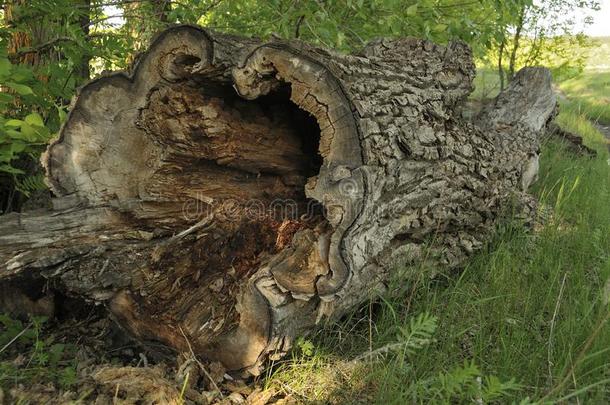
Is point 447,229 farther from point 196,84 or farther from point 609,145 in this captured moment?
point 609,145

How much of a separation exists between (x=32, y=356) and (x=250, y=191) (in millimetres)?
1366

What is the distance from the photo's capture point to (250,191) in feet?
9.11

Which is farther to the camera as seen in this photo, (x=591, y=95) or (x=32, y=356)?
(x=591, y=95)

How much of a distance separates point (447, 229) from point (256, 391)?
1.41 metres

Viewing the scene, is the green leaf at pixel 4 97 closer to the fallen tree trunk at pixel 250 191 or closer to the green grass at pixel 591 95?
the fallen tree trunk at pixel 250 191

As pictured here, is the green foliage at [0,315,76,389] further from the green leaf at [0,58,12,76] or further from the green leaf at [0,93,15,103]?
the green leaf at [0,58,12,76]

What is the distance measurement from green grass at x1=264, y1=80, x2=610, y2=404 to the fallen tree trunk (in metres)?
0.16

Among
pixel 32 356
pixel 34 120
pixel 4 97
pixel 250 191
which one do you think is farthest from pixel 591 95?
pixel 32 356

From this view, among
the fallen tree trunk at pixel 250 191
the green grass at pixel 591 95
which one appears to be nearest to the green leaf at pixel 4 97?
the fallen tree trunk at pixel 250 191

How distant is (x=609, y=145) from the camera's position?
6816 mm

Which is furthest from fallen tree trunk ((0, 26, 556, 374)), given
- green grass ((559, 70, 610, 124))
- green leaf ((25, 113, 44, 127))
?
green grass ((559, 70, 610, 124))

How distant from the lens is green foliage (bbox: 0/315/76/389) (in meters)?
1.94

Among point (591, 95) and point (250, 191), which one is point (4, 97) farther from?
point (591, 95)

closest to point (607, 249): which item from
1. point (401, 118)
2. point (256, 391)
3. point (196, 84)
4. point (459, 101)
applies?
point (459, 101)
